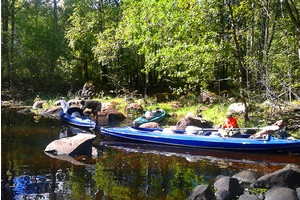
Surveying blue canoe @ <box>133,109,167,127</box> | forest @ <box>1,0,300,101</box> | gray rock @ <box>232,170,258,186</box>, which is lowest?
gray rock @ <box>232,170,258,186</box>

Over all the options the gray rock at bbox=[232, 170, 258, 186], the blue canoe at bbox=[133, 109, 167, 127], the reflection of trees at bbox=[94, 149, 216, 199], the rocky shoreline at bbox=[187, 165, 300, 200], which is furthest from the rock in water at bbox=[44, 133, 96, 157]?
the blue canoe at bbox=[133, 109, 167, 127]

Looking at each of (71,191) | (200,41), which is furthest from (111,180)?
(200,41)

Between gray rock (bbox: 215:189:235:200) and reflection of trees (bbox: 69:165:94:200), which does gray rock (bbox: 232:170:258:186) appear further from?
reflection of trees (bbox: 69:165:94:200)

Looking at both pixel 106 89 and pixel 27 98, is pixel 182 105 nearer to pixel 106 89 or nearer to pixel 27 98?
pixel 106 89

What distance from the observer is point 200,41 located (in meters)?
12.3

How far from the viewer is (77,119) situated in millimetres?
15609

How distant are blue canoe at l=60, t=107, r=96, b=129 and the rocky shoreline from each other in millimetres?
8871

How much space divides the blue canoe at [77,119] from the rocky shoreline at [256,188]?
8871 millimetres

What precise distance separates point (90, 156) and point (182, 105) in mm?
9842

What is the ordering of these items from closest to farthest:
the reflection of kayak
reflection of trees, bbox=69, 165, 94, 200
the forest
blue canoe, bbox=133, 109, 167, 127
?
reflection of trees, bbox=69, 165, 94, 200, the reflection of kayak, blue canoe, bbox=133, 109, 167, 127, the forest

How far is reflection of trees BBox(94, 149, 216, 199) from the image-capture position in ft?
22.2

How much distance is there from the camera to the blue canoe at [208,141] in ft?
33.3

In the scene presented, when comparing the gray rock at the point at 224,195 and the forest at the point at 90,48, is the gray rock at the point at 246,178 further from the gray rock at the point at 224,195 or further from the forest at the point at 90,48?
the forest at the point at 90,48

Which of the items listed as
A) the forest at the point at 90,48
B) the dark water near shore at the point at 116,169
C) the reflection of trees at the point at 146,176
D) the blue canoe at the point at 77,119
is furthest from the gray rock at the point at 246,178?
the forest at the point at 90,48
